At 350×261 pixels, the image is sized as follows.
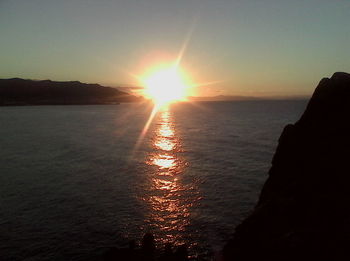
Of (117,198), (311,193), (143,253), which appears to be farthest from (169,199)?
(311,193)

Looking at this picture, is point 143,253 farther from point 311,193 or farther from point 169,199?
point 169,199

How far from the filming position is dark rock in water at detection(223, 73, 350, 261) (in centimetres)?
1560

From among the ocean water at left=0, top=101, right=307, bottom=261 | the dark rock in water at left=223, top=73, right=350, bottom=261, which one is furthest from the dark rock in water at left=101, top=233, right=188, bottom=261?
the ocean water at left=0, top=101, right=307, bottom=261

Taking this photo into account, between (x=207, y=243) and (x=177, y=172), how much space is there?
26087mm

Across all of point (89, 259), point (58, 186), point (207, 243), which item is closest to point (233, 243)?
point (207, 243)

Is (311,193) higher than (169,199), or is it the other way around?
(311,193)

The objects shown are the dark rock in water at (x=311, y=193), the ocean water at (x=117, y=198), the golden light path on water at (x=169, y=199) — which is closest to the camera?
the dark rock in water at (x=311, y=193)

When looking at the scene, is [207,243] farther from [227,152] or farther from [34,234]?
[227,152]

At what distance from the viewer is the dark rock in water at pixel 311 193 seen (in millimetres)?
15602

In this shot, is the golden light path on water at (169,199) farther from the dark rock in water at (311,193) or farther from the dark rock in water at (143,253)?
the dark rock in water at (311,193)

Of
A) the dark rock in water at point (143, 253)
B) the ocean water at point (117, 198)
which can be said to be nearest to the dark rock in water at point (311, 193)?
the dark rock in water at point (143, 253)

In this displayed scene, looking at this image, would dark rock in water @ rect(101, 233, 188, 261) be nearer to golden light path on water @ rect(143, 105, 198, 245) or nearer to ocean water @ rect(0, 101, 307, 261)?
ocean water @ rect(0, 101, 307, 261)

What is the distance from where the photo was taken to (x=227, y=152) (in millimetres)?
70812

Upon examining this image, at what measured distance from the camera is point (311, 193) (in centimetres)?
1955
